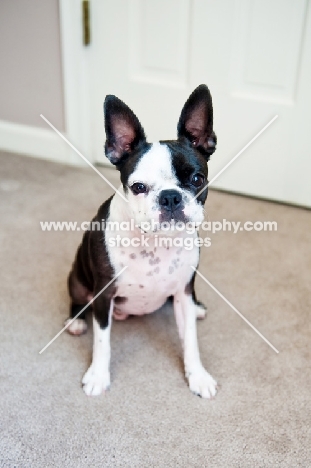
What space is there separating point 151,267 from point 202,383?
350 mm

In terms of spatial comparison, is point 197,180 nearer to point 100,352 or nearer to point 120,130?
point 120,130

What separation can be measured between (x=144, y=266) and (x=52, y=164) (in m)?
1.51

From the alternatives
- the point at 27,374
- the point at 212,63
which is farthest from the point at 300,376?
the point at 212,63

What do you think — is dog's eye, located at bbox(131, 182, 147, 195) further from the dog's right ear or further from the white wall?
the white wall

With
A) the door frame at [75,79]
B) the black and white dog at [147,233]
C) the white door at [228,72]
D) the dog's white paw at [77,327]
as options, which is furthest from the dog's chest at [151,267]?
the door frame at [75,79]

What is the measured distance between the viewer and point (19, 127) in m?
2.81

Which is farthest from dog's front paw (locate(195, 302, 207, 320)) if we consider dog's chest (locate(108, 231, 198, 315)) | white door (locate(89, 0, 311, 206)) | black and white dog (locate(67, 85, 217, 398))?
white door (locate(89, 0, 311, 206))

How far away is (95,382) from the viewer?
148cm

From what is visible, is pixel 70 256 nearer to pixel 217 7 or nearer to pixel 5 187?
pixel 5 187

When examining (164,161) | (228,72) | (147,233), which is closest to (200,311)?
(147,233)

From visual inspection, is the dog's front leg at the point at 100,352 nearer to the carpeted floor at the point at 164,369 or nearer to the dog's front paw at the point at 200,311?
the carpeted floor at the point at 164,369

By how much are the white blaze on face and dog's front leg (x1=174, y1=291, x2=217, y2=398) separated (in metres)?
0.34

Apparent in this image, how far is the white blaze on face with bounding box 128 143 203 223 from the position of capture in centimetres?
124

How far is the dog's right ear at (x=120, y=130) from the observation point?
1274 millimetres
